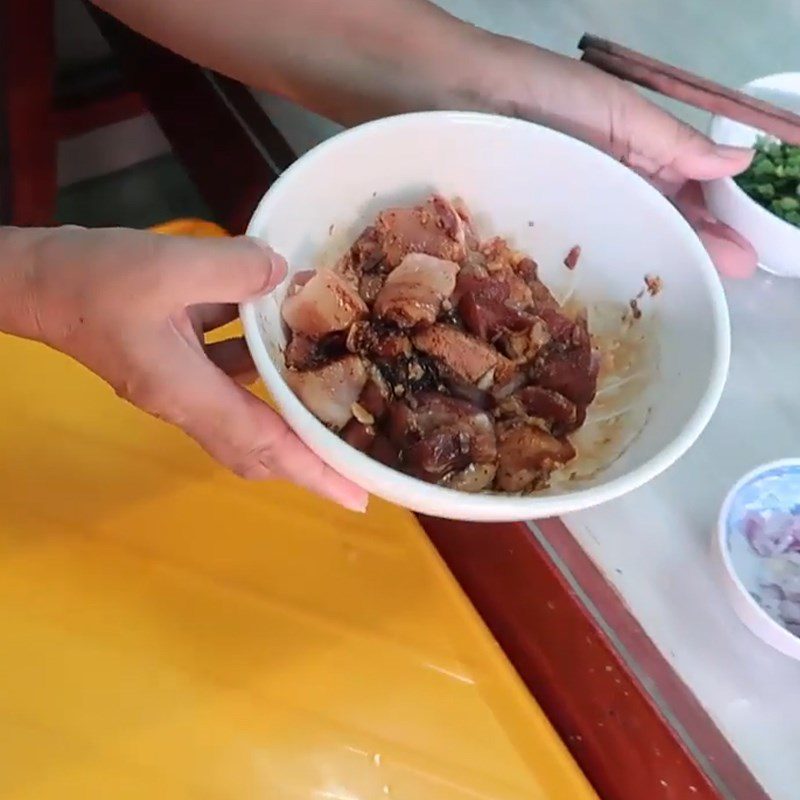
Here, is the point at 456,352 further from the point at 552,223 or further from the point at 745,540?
the point at 745,540

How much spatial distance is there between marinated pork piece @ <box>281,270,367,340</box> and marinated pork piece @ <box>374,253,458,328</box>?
3 centimetres

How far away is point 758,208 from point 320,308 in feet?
1.32

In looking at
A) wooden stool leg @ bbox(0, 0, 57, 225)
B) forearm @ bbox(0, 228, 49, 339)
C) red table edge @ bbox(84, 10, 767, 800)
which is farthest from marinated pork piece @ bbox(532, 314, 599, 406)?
wooden stool leg @ bbox(0, 0, 57, 225)

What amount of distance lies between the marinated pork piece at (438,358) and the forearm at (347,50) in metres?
0.15

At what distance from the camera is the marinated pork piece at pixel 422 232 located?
77 centimetres

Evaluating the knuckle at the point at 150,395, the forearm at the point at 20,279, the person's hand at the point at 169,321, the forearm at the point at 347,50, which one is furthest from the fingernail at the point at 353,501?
the forearm at the point at 347,50

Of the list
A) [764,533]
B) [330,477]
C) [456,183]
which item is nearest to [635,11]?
[456,183]

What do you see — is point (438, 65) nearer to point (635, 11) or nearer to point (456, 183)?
point (456, 183)

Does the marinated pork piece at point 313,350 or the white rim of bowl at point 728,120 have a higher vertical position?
the white rim of bowl at point 728,120

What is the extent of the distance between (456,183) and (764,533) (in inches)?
14.1

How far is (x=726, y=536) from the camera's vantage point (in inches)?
30.3

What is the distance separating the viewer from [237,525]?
83 cm

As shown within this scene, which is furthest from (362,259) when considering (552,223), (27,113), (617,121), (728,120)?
(27,113)

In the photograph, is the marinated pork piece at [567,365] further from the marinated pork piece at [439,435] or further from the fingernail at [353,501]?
the fingernail at [353,501]
